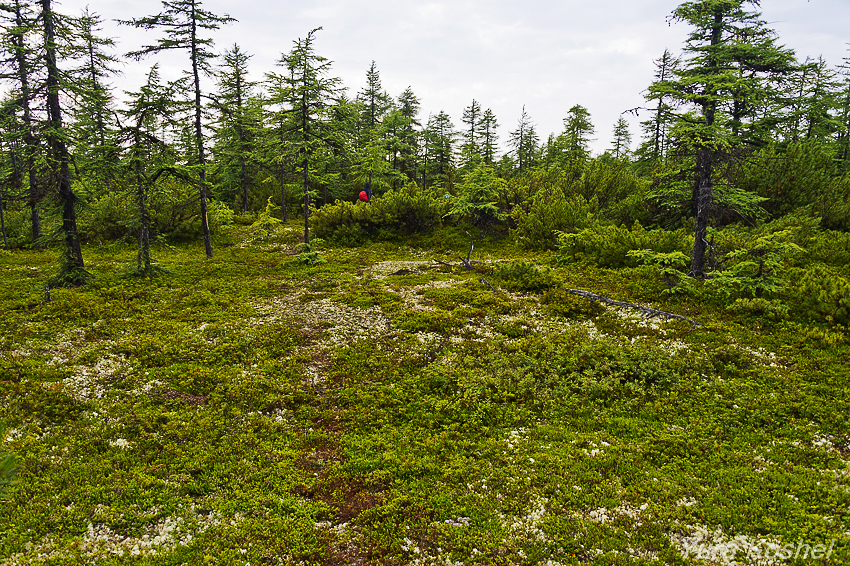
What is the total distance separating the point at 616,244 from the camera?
19344mm

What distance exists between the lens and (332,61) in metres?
20.9

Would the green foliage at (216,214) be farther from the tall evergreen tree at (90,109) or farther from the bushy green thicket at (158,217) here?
the tall evergreen tree at (90,109)

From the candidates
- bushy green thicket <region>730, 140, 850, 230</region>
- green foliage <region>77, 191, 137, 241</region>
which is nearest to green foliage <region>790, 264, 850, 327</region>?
bushy green thicket <region>730, 140, 850, 230</region>

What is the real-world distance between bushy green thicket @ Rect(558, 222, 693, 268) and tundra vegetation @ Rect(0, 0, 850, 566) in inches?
6.6

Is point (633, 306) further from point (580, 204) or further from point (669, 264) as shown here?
point (580, 204)

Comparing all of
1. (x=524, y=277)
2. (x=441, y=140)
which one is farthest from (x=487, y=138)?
(x=524, y=277)

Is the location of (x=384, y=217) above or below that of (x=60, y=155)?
below

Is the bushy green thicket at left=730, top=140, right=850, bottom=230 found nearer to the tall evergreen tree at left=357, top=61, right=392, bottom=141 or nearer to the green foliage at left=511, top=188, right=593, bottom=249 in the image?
the green foliage at left=511, top=188, right=593, bottom=249

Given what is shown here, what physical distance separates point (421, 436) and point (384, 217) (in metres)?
23.7

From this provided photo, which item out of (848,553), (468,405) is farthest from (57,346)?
(848,553)

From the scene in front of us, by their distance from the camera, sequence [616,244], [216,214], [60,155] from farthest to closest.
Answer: [216,214], [616,244], [60,155]

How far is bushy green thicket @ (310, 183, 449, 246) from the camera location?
29.3 m

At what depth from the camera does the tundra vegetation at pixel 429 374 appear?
223 inches

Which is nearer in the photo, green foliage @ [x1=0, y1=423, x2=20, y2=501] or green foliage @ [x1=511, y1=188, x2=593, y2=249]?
green foliage @ [x1=0, y1=423, x2=20, y2=501]
